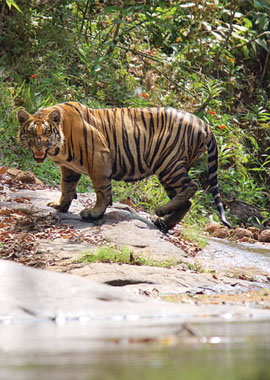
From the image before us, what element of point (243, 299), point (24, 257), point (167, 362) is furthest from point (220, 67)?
point (167, 362)

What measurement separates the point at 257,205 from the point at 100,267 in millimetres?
6684

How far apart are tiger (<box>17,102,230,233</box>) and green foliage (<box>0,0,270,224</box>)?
285 cm

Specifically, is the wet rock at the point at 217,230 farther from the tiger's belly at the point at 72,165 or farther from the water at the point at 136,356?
the water at the point at 136,356

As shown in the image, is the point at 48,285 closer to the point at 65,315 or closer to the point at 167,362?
the point at 65,315

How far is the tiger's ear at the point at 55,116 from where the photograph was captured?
23.6 feet

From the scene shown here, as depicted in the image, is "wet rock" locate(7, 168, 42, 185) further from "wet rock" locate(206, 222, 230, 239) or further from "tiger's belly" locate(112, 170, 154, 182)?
"wet rock" locate(206, 222, 230, 239)

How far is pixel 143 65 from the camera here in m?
13.2

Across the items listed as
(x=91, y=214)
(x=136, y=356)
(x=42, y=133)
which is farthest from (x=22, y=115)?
(x=136, y=356)

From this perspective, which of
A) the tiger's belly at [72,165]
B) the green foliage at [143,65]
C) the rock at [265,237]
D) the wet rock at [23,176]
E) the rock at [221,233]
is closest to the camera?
the tiger's belly at [72,165]

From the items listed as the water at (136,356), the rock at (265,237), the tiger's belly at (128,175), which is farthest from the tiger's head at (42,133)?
the water at (136,356)

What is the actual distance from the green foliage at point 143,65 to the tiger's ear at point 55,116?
145 inches

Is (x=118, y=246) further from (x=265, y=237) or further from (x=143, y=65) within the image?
(x=143, y=65)

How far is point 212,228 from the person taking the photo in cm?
955

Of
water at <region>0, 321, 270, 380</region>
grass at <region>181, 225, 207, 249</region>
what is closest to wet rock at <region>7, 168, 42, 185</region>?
grass at <region>181, 225, 207, 249</region>
